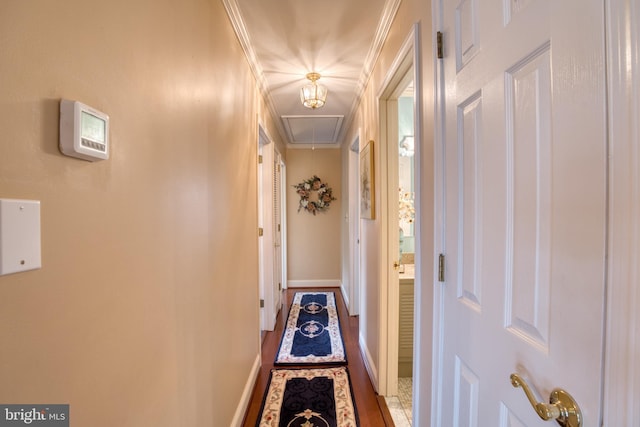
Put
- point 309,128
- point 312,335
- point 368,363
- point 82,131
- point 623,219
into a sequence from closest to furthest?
point 623,219, point 82,131, point 368,363, point 312,335, point 309,128

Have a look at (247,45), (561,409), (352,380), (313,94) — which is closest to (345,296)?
(352,380)

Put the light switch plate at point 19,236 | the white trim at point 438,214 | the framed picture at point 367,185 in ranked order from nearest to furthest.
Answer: the light switch plate at point 19,236 → the white trim at point 438,214 → the framed picture at point 367,185

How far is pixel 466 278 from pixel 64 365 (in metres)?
1.04

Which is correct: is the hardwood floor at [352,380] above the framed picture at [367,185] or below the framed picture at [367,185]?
below

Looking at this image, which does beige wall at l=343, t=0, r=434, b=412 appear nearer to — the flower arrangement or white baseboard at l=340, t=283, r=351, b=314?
the flower arrangement

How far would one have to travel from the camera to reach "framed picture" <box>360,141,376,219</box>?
2.23 meters

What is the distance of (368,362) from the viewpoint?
2.36 m

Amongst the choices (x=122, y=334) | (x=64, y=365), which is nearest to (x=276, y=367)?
(x=122, y=334)

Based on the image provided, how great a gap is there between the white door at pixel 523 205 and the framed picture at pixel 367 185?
121 centimetres

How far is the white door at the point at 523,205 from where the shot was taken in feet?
1.63

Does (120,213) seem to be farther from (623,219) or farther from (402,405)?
(402,405)

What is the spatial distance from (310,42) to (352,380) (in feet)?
8.49

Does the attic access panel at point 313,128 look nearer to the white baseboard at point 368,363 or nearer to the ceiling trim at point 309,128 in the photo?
the ceiling trim at point 309,128

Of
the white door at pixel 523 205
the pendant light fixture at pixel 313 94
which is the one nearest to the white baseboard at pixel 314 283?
the pendant light fixture at pixel 313 94
